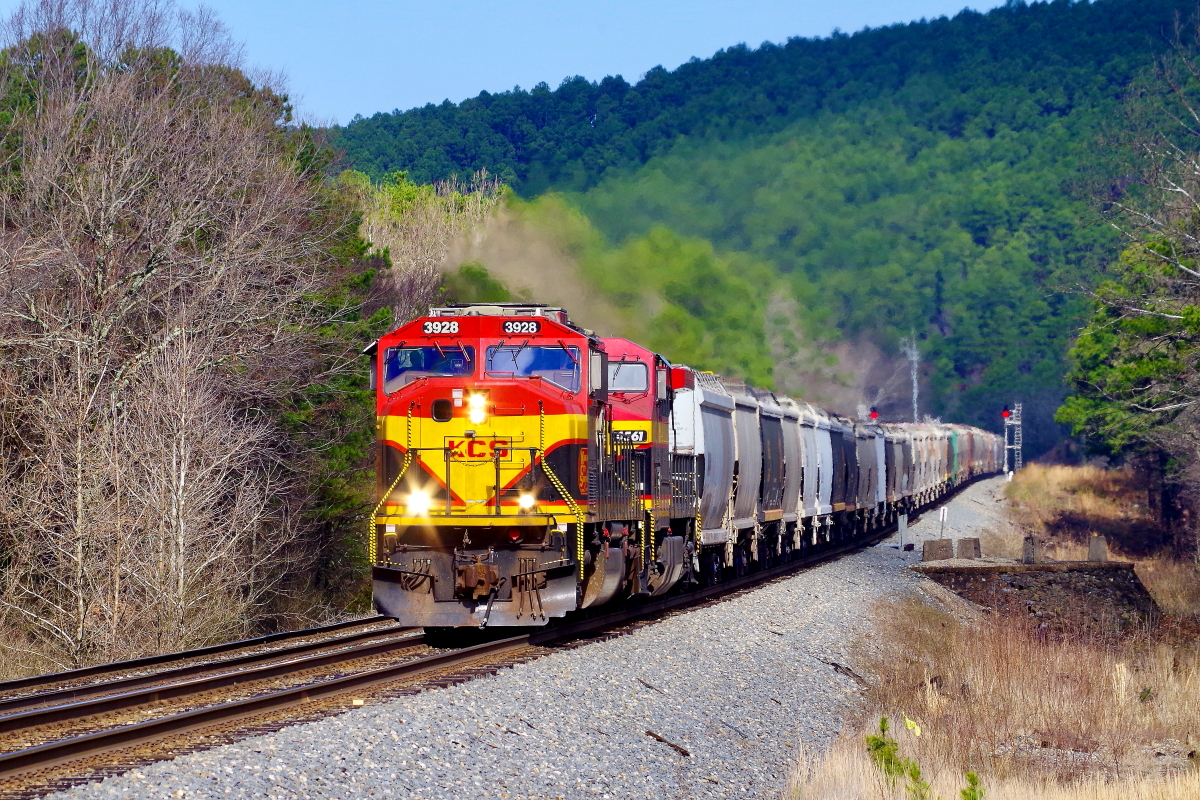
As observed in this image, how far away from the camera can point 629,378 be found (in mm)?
17969

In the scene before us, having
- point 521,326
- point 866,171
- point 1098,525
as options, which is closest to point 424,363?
point 521,326

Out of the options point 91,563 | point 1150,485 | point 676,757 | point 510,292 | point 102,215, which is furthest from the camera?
point 1150,485

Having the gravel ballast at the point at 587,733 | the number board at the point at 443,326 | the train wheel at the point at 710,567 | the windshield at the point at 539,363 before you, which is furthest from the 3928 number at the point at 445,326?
the train wheel at the point at 710,567

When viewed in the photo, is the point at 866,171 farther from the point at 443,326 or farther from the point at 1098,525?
the point at 443,326

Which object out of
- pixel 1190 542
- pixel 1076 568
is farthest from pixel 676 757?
pixel 1190 542

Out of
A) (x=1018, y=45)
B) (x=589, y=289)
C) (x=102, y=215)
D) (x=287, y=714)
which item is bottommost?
(x=287, y=714)

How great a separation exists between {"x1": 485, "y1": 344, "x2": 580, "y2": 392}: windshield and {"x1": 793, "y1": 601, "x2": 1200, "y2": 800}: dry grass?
488 centimetres

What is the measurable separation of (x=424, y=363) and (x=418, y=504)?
1.61m

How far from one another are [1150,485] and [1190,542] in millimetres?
14059

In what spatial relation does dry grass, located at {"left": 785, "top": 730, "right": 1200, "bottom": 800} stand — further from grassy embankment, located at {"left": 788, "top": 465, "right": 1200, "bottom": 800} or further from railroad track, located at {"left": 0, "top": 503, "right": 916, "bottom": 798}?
railroad track, located at {"left": 0, "top": 503, "right": 916, "bottom": 798}

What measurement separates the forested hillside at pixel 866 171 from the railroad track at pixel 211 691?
3328 centimetres

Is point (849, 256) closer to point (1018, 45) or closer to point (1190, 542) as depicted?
point (1190, 542)

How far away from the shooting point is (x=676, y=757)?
11039 millimetres

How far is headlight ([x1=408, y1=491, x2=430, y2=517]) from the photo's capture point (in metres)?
13.9
